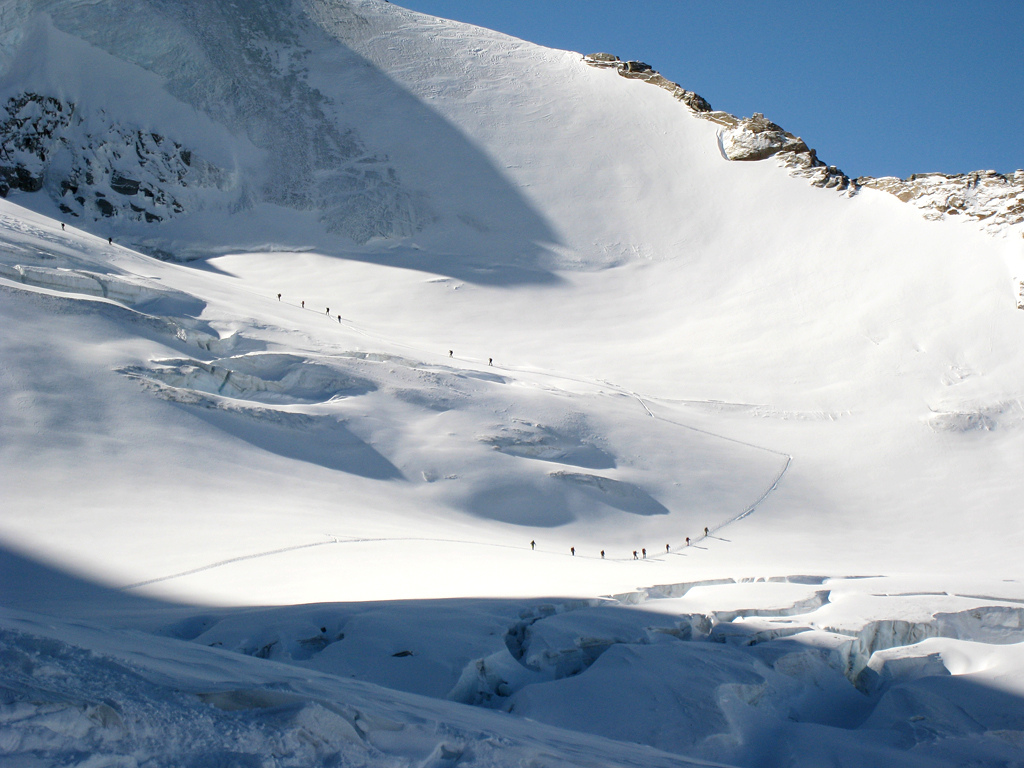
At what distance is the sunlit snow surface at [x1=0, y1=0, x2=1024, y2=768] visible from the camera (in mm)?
7543

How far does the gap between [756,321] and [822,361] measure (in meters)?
5.35

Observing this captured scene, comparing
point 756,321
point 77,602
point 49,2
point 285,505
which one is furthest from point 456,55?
point 77,602

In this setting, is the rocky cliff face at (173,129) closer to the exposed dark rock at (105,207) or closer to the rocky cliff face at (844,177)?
the exposed dark rock at (105,207)

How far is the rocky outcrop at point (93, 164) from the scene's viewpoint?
52562 mm

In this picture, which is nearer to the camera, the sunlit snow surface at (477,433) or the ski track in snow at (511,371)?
the sunlit snow surface at (477,433)

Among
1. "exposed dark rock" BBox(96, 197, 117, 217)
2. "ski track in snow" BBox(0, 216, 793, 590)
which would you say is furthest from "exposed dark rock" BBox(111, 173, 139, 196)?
"ski track in snow" BBox(0, 216, 793, 590)

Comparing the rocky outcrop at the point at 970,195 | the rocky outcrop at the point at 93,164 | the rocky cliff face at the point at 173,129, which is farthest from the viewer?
the rocky cliff face at the point at 173,129

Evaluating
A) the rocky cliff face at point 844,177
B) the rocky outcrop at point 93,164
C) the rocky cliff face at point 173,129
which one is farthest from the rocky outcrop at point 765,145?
the rocky outcrop at point 93,164

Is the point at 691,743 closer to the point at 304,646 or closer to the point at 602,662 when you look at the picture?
the point at 602,662

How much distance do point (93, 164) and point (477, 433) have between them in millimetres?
41233

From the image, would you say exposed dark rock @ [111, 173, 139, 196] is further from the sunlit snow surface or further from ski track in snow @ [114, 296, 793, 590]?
ski track in snow @ [114, 296, 793, 590]

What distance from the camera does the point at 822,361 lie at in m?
40.7

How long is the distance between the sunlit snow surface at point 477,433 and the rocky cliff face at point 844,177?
4.96 ft

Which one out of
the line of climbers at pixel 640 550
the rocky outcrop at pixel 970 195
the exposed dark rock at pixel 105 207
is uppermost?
the rocky outcrop at pixel 970 195
